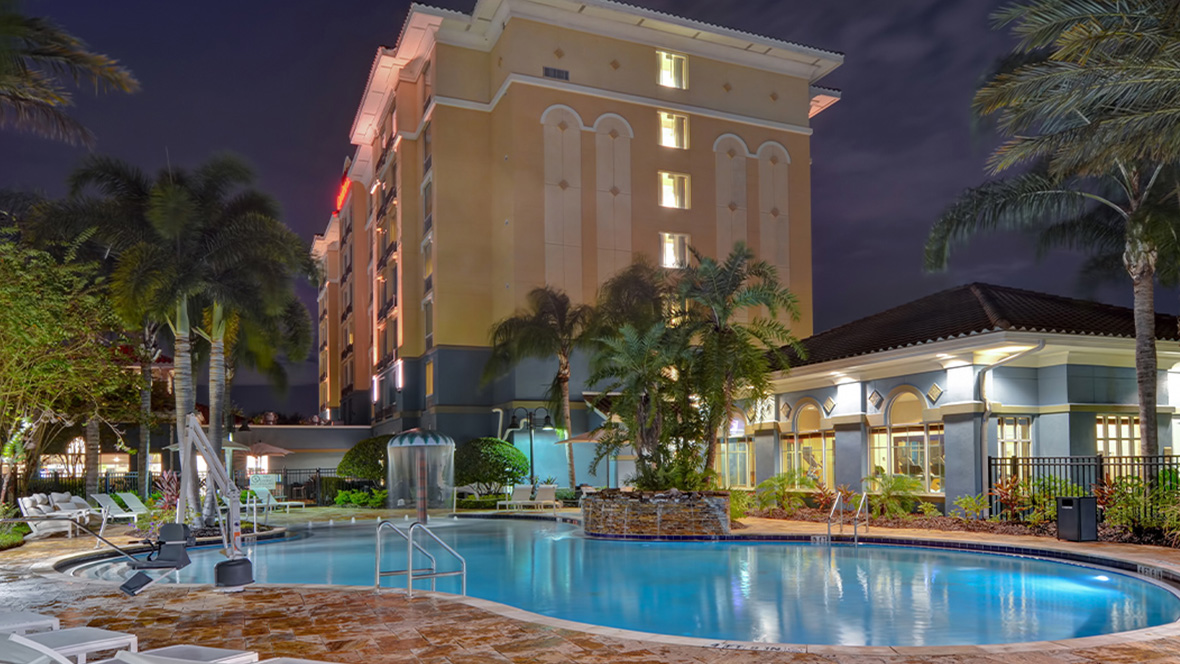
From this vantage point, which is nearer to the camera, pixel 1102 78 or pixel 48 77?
pixel 1102 78

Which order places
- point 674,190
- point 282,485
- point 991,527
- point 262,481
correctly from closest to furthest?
point 991,527
point 262,481
point 282,485
point 674,190

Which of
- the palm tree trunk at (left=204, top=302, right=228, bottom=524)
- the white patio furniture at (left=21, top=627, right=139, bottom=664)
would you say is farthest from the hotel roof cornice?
the white patio furniture at (left=21, top=627, right=139, bottom=664)

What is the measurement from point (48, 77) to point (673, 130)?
96.3ft

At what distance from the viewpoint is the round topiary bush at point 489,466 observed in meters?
33.5

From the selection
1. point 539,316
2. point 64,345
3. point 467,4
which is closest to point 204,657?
point 64,345

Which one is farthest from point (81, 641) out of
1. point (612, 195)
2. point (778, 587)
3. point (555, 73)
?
point (555, 73)

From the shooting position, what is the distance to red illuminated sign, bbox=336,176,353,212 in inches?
2340

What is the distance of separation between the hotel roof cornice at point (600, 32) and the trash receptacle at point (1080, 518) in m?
28.3

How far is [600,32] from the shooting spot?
39875mm

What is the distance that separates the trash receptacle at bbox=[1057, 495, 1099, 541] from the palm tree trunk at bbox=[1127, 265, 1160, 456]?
89.8 inches

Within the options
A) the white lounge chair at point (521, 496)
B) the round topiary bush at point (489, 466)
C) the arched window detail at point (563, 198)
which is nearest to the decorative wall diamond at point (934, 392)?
the white lounge chair at point (521, 496)

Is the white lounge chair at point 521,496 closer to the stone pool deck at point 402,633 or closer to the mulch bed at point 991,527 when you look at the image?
the mulch bed at point 991,527

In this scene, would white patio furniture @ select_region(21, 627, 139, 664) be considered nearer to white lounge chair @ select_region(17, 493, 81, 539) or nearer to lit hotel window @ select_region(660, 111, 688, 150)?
white lounge chair @ select_region(17, 493, 81, 539)

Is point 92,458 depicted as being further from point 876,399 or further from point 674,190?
point 876,399
